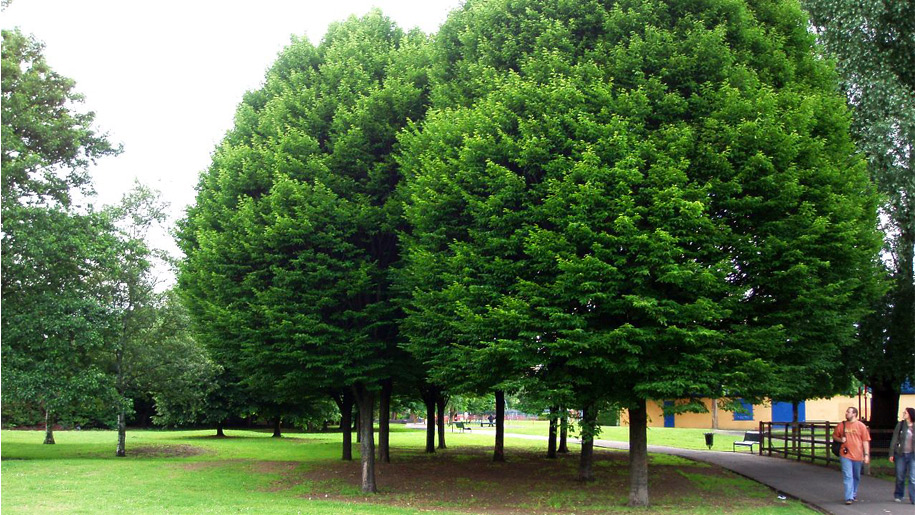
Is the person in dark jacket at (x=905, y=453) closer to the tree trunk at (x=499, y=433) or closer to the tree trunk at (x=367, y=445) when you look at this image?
the tree trunk at (x=367, y=445)

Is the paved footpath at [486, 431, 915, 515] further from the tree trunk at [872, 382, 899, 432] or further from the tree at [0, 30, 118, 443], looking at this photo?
the tree at [0, 30, 118, 443]

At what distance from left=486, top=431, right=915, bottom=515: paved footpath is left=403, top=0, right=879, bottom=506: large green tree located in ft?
10.9

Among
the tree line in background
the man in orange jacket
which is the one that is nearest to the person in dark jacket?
the man in orange jacket

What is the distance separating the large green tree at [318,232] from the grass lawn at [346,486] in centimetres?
325

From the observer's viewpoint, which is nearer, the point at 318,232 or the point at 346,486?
the point at 318,232

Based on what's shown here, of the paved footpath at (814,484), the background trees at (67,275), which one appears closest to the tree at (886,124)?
the paved footpath at (814,484)

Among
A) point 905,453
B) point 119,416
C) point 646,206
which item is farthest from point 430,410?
point 905,453

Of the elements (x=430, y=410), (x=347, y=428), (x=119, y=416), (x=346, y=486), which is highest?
(x=430, y=410)

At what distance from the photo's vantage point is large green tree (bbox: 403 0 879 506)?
15383 mm

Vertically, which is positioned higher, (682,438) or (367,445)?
(367,445)

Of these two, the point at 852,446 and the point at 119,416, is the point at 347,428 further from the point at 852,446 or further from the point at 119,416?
the point at 852,446

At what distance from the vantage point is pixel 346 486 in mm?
22422

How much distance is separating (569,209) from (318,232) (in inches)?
303

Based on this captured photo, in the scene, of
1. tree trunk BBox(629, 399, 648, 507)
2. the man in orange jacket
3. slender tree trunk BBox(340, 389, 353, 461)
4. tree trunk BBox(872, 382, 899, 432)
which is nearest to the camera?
the man in orange jacket
